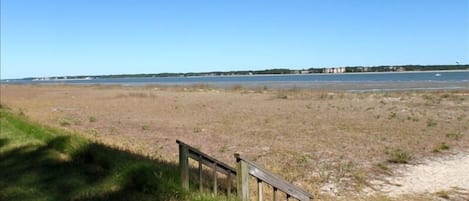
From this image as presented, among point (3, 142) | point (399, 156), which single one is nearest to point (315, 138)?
point (399, 156)

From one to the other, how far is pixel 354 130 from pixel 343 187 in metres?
8.16

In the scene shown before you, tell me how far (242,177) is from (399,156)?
7016 mm

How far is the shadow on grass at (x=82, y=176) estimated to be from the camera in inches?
241

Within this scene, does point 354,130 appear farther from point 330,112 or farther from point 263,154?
point 330,112

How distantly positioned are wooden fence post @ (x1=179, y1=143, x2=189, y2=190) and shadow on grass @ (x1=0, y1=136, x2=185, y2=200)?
0.11 meters

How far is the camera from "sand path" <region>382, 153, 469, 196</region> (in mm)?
8523

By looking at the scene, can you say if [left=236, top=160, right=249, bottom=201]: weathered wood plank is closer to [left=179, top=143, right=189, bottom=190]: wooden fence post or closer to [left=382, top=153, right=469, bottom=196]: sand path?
[left=179, top=143, right=189, bottom=190]: wooden fence post

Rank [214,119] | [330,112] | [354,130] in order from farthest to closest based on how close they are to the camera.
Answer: [330,112] < [214,119] < [354,130]

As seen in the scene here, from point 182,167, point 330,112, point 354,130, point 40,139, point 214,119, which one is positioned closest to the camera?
point 182,167

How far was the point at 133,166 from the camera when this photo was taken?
6504 mm

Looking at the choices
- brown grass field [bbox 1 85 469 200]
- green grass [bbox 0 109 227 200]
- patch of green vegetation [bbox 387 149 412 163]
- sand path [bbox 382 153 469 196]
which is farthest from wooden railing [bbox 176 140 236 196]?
patch of green vegetation [bbox 387 149 412 163]

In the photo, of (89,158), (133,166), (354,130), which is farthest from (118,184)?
(354,130)

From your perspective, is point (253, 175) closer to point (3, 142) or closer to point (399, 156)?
point (399, 156)

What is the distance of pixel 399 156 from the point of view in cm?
1116
